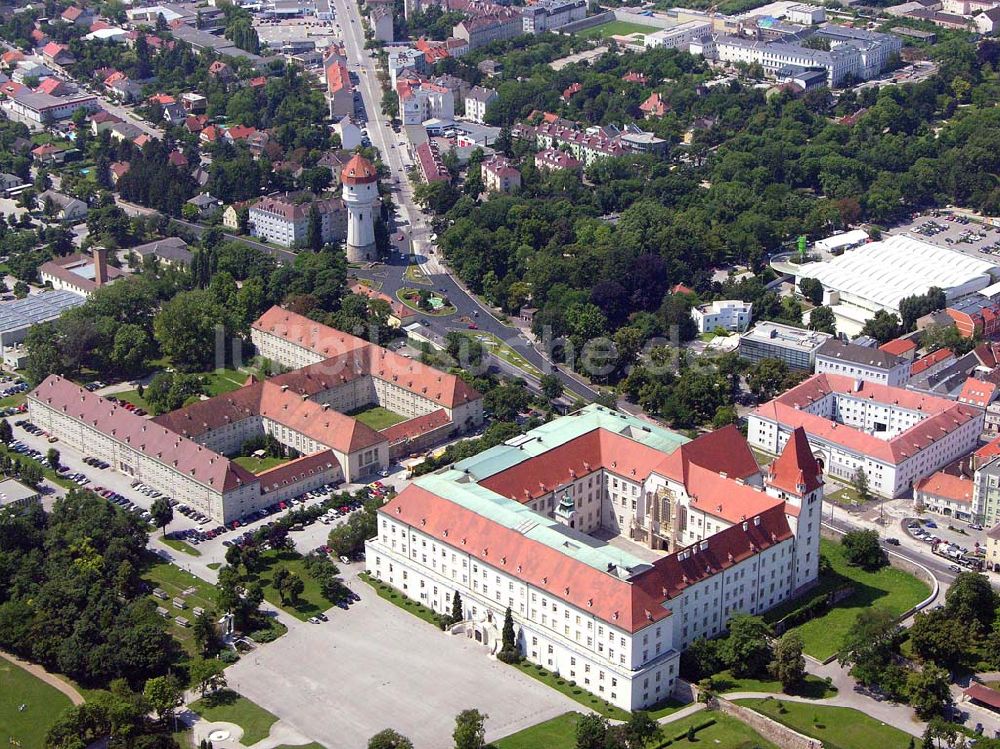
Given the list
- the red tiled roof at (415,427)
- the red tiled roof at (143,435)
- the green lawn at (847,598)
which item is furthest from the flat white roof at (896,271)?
the red tiled roof at (143,435)

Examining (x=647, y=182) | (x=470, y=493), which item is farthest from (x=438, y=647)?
(x=647, y=182)

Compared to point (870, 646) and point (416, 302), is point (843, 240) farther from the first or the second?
point (870, 646)

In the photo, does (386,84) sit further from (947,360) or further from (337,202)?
(947,360)

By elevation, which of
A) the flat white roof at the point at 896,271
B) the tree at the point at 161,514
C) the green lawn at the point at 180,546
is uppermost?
the flat white roof at the point at 896,271

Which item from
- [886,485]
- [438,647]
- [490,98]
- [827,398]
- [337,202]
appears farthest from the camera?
[490,98]

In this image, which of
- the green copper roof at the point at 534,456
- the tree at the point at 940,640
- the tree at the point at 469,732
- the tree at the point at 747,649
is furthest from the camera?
the green copper roof at the point at 534,456

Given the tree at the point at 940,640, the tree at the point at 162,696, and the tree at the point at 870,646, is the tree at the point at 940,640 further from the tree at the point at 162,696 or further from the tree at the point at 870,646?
the tree at the point at 162,696

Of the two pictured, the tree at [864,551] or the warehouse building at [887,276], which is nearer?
the tree at [864,551]
